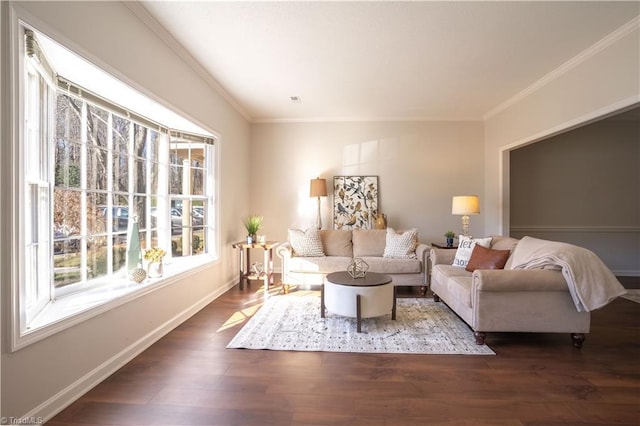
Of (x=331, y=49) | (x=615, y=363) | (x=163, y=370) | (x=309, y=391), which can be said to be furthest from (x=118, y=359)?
(x=615, y=363)

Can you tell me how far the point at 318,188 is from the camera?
5.16m

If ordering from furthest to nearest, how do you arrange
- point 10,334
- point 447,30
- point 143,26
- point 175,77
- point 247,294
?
point 247,294
point 175,77
point 447,30
point 143,26
point 10,334

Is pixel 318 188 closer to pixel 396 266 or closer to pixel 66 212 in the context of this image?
pixel 396 266

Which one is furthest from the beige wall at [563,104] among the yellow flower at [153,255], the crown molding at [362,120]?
the yellow flower at [153,255]

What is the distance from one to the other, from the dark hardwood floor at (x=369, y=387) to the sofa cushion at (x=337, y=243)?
229cm

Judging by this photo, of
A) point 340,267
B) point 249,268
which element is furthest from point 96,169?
point 340,267

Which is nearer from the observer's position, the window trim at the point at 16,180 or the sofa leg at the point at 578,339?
the window trim at the point at 16,180

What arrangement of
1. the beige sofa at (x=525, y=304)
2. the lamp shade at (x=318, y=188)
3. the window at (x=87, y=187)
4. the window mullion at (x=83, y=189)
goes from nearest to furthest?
the window at (x=87, y=187) < the window mullion at (x=83, y=189) < the beige sofa at (x=525, y=304) < the lamp shade at (x=318, y=188)

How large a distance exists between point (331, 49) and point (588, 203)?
18.1ft

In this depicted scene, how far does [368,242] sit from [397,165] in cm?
162

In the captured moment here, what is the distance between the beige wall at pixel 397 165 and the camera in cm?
544

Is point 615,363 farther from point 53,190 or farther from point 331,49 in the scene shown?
point 53,190

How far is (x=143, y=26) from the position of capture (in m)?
2.54

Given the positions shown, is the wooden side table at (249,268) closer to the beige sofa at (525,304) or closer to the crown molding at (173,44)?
the crown molding at (173,44)
